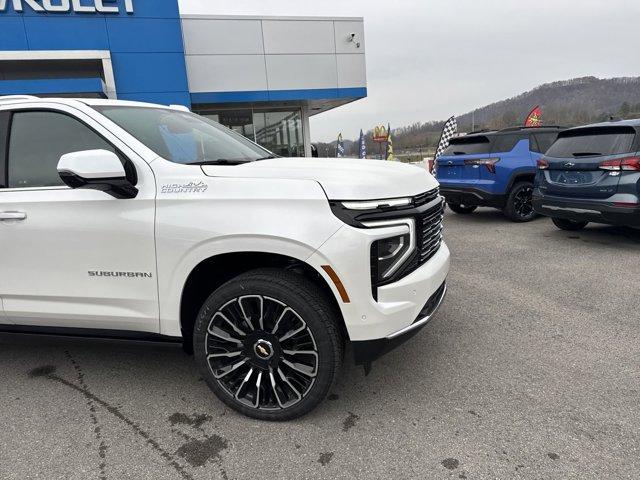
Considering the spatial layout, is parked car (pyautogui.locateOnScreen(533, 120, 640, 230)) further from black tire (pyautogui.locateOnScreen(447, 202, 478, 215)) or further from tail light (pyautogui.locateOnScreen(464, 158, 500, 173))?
black tire (pyautogui.locateOnScreen(447, 202, 478, 215))

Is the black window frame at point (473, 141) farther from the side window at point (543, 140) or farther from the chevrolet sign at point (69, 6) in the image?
the chevrolet sign at point (69, 6)

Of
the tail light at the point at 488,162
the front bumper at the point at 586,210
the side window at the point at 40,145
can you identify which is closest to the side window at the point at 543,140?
the tail light at the point at 488,162

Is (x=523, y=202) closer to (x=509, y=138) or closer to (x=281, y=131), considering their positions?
(x=509, y=138)

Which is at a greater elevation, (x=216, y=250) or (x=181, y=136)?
(x=181, y=136)

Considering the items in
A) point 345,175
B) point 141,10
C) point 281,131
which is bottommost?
point 345,175

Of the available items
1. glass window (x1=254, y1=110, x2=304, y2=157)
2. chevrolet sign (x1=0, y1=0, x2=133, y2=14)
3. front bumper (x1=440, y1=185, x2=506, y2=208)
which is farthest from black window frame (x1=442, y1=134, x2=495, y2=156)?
chevrolet sign (x1=0, y1=0, x2=133, y2=14)

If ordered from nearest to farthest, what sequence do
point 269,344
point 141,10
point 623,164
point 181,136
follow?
point 269,344 → point 181,136 → point 623,164 → point 141,10

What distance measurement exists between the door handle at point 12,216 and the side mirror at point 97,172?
442mm

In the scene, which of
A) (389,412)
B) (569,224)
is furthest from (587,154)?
(389,412)

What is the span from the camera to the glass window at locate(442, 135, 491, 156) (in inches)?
318

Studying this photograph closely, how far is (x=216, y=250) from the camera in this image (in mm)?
2424

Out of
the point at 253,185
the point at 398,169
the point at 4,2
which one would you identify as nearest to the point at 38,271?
the point at 253,185

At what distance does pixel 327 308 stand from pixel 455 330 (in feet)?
5.67

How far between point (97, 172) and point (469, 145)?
7.32 m
